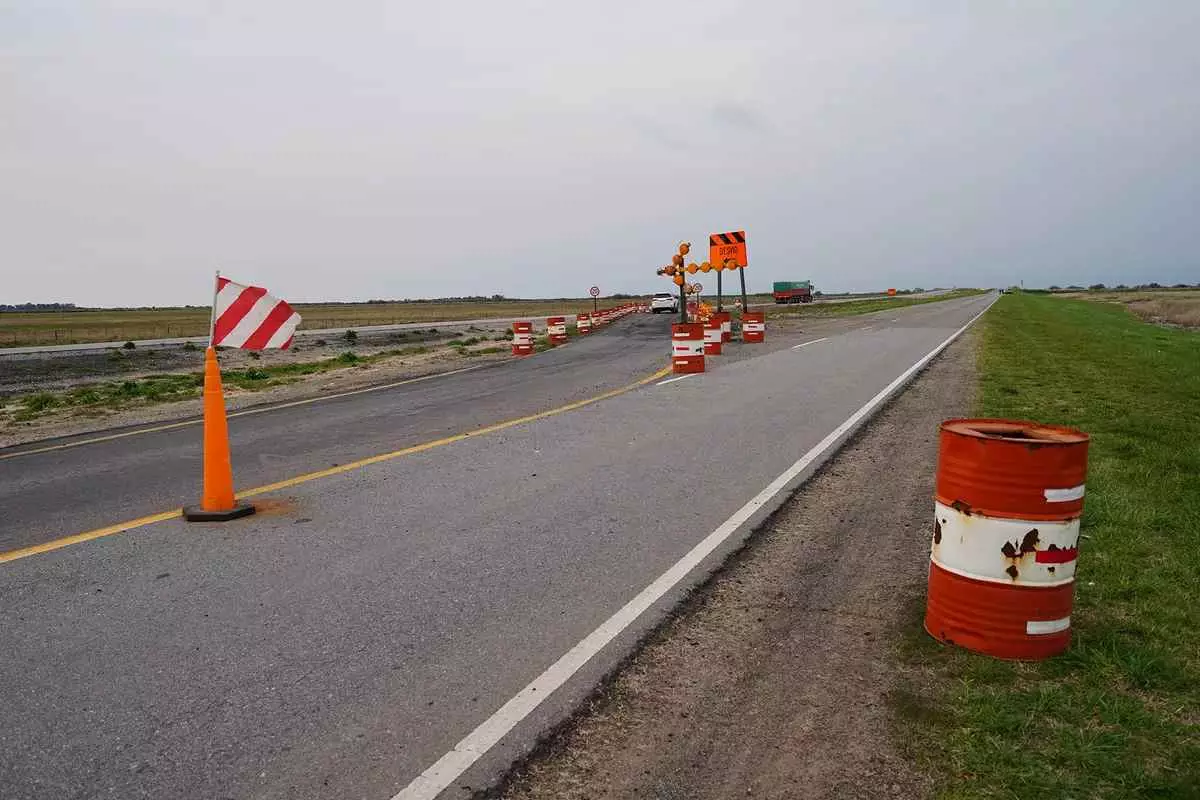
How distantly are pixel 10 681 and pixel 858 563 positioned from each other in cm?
470

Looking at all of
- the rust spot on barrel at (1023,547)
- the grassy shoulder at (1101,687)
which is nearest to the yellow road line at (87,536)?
the grassy shoulder at (1101,687)

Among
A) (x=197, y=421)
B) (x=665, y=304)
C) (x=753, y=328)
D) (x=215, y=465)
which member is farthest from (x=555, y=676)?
(x=665, y=304)

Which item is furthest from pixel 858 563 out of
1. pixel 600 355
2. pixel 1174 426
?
pixel 600 355

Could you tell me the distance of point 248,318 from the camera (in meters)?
6.56

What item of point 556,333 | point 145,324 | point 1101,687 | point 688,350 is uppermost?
point 145,324

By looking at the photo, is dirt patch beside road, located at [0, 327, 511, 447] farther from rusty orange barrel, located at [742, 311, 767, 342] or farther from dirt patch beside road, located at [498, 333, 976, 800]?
dirt patch beside road, located at [498, 333, 976, 800]

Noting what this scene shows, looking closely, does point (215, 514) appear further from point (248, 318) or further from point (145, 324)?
point (145, 324)

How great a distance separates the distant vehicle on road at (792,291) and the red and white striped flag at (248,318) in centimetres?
8563

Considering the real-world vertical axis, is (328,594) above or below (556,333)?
below

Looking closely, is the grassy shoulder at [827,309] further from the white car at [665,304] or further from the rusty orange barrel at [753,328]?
the rusty orange barrel at [753,328]

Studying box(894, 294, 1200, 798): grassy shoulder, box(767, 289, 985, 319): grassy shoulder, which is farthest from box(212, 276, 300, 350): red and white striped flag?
box(767, 289, 985, 319): grassy shoulder

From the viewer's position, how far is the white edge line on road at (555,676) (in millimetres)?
2906

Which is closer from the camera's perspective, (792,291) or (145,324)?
(145,324)

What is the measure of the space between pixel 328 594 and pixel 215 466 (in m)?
2.35
